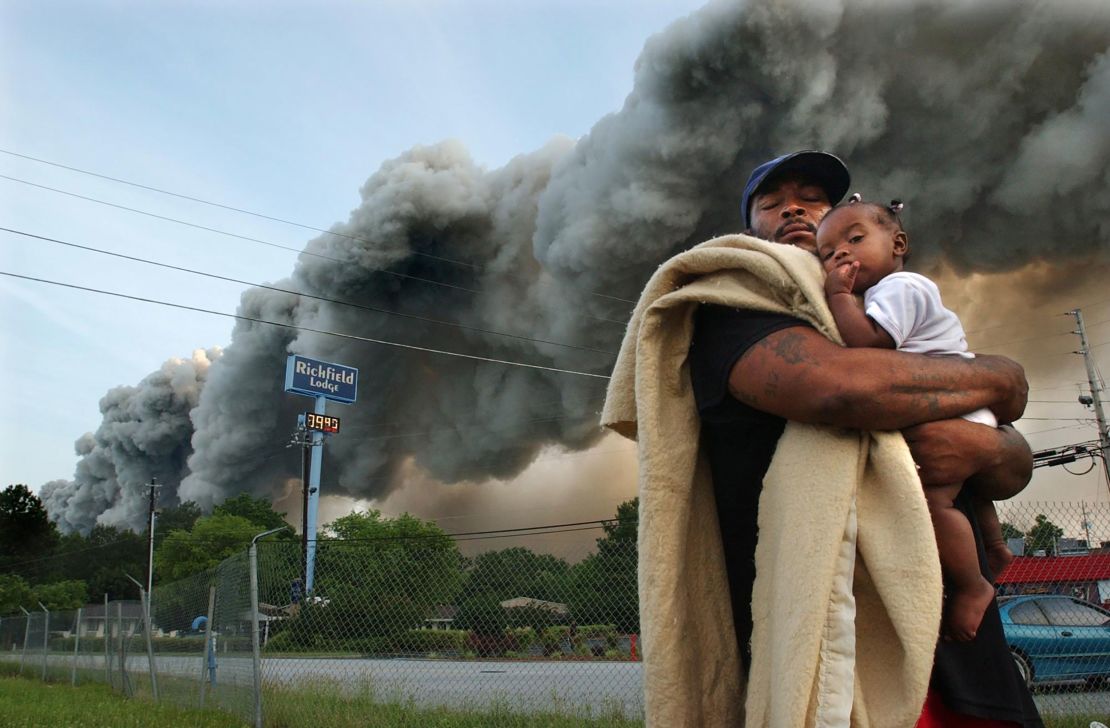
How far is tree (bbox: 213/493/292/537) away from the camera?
5844cm

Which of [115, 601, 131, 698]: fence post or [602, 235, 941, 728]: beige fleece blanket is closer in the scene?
[602, 235, 941, 728]: beige fleece blanket

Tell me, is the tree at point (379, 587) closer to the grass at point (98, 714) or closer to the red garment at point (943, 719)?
the grass at point (98, 714)

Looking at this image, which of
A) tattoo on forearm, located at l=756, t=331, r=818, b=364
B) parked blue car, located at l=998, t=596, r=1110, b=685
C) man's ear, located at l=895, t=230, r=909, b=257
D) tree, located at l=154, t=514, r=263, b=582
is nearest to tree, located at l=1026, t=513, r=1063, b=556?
parked blue car, located at l=998, t=596, r=1110, b=685

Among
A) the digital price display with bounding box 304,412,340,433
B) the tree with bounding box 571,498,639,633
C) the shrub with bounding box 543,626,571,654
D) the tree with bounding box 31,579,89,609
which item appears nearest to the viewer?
the tree with bounding box 571,498,639,633

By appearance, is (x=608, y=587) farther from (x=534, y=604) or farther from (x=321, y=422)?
(x=321, y=422)

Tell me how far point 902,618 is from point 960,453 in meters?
0.24

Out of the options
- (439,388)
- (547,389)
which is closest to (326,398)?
(439,388)

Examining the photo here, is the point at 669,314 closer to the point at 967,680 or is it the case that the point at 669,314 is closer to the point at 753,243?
the point at 753,243

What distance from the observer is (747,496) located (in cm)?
115

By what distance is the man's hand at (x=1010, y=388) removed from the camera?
1.06 meters

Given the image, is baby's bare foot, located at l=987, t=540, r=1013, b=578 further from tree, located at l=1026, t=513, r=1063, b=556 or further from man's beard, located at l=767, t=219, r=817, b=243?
tree, located at l=1026, t=513, r=1063, b=556

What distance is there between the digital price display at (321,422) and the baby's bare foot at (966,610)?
38.4 meters

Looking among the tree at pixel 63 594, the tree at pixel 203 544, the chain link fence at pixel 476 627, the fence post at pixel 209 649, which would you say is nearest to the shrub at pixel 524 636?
the chain link fence at pixel 476 627

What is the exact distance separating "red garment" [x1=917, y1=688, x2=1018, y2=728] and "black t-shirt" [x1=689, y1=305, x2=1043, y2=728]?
0.01 m
